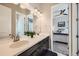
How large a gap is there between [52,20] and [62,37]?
12.8 inches

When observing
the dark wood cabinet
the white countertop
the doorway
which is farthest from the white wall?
the doorway

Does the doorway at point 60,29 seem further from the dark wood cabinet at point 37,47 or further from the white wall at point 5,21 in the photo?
the white wall at point 5,21

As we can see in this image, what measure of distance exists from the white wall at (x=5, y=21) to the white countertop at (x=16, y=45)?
0.12 metres

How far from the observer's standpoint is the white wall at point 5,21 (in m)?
1.64

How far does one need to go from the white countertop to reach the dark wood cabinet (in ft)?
0.17

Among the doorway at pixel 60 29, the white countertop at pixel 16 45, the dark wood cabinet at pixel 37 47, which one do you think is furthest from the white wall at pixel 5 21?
the doorway at pixel 60 29

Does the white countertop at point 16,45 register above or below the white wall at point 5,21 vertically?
below

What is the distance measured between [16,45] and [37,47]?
335 millimetres

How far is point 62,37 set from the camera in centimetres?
171

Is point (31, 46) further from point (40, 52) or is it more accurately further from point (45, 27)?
point (45, 27)

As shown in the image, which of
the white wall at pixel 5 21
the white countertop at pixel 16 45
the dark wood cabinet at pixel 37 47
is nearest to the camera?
the white countertop at pixel 16 45

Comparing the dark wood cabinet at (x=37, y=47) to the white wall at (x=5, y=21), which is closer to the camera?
the dark wood cabinet at (x=37, y=47)

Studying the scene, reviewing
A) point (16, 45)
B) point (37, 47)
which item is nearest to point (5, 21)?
point (16, 45)

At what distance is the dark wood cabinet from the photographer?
1.44m
